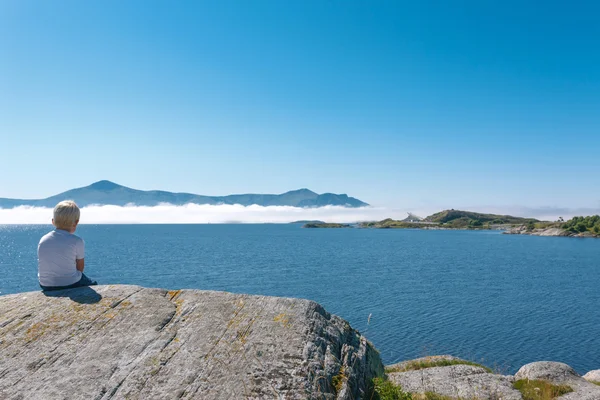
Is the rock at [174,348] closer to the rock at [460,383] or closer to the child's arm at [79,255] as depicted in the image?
the child's arm at [79,255]

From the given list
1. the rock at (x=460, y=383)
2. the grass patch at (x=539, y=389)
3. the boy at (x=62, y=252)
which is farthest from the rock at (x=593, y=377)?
the boy at (x=62, y=252)

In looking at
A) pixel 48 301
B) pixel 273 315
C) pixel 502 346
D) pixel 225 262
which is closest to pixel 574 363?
pixel 502 346

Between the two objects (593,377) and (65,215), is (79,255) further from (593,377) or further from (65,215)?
(593,377)

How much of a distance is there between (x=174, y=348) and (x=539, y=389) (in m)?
15.6

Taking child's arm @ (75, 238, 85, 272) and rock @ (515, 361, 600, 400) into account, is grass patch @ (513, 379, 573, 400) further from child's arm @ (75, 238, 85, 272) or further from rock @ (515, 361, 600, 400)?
child's arm @ (75, 238, 85, 272)

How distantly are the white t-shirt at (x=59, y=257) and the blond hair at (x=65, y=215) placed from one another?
0.16 m

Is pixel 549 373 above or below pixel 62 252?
below

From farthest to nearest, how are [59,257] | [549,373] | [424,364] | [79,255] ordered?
[424,364] < [549,373] < [79,255] < [59,257]

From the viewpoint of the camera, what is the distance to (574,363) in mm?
33219

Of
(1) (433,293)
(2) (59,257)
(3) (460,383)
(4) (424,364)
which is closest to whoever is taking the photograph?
(2) (59,257)

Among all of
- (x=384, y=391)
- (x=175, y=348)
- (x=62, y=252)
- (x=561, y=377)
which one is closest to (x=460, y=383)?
(x=561, y=377)

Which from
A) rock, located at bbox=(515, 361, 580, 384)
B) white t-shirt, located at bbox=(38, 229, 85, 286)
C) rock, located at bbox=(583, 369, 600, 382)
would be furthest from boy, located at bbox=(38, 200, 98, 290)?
rock, located at bbox=(583, 369, 600, 382)

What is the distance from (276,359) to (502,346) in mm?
37660

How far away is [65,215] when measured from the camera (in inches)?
360
